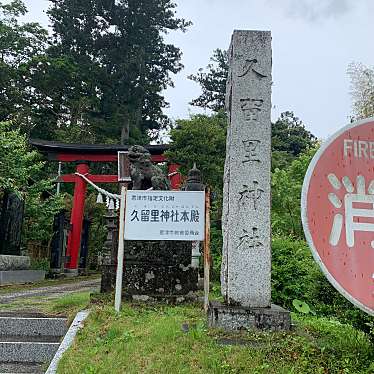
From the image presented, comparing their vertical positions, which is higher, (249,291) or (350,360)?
(249,291)

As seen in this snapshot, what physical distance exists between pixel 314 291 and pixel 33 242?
519 inches

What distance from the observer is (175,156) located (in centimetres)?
1598

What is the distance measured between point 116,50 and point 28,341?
92.2ft

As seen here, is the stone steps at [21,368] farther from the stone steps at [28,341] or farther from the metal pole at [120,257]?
the metal pole at [120,257]

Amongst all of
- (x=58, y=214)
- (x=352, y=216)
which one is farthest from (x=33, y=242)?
(x=352, y=216)

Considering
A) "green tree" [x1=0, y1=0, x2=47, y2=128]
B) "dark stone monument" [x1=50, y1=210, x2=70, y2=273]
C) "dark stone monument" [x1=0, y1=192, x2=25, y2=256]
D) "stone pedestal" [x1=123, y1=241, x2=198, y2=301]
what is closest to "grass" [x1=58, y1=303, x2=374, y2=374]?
"stone pedestal" [x1=123, y1=241, x2=198, y2=301]

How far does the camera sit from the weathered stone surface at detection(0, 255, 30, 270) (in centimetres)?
1139

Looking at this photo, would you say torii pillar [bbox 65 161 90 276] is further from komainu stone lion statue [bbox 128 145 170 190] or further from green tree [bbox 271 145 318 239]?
komainu stone lion statue [bbox 128 145 170 190]

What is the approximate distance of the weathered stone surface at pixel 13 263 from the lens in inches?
448

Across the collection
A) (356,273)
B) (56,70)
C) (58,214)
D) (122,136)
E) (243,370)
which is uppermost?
(56,70)

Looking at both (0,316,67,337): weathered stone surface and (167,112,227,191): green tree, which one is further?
(167,112,227,191): green tree

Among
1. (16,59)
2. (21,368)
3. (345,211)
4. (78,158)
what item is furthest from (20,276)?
(16,59)

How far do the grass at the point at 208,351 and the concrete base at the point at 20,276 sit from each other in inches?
291

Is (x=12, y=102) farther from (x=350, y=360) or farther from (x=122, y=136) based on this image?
(x=350, y=360)
